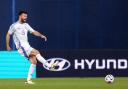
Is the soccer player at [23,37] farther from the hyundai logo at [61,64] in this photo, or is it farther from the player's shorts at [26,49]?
the hyundai logo at [61,64]

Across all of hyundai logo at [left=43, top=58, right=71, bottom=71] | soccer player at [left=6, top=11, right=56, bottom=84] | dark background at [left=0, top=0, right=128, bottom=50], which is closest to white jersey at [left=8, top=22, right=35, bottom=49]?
soccer player at [left=6, top=11, right=56, bottom=84]

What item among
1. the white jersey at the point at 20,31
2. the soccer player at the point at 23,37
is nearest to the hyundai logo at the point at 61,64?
the soccer player at the point at 23,37

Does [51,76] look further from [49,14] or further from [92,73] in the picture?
[49,14]

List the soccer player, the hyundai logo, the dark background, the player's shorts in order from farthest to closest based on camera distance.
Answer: the dark background
the hyundai logo
the player's shorts
the soccer player

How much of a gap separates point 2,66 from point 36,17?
11.5 ft

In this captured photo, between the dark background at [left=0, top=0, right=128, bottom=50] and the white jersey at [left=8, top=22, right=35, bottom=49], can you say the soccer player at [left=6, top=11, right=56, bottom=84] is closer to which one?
the white jersey at [left=8, top=22, right=35, bottom=49]

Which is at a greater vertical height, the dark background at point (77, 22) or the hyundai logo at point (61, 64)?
the dark background at point (77, 22)

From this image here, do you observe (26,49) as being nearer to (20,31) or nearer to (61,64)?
(20,31)

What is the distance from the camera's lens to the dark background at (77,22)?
22531 mm

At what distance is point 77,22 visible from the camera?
Answer: 2269 cm

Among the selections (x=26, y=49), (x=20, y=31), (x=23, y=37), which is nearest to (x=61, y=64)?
(x=26, y=49)

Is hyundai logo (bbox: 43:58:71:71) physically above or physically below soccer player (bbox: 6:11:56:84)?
below

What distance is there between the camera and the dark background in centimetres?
2253

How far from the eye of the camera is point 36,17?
2270cm
